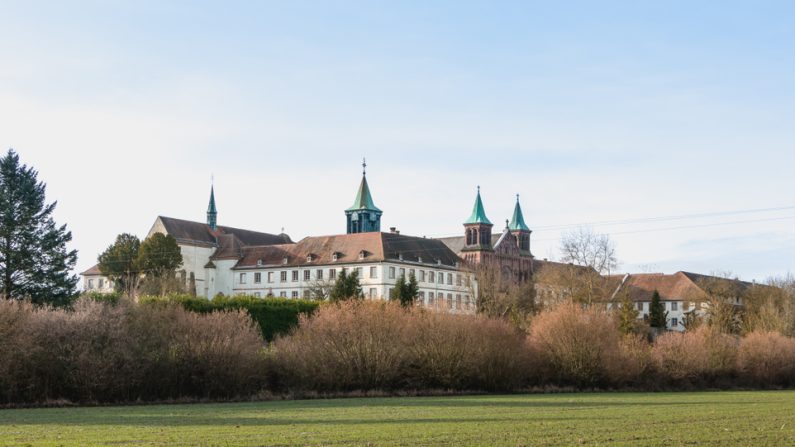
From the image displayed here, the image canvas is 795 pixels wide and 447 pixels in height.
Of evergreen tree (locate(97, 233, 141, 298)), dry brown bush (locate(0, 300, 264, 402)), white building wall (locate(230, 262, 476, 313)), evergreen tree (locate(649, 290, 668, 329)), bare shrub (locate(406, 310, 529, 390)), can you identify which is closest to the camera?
dry brown bush (locate(0, 300, 264, 402))

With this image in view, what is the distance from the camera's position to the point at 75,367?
1768 inches

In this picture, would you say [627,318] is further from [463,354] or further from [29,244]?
[29,244]

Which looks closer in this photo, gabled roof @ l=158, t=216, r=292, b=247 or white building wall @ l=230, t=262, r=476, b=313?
white building wall @ l=230, t=262, r=476, b=313

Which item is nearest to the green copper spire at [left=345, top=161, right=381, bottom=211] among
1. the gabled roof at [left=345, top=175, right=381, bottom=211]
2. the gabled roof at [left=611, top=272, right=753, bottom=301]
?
the gabled roof at [left=345, top=175, right=381, bottom=211]

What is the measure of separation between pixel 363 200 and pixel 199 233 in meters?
27.2

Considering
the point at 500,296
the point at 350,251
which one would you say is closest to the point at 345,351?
the point at 500,296

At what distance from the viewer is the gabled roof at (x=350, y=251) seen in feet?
415

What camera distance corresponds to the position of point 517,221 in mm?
177500

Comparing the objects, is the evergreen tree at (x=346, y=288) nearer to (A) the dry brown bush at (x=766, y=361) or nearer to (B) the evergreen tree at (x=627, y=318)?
(B) the evergreen tree at (x=627, y=318)

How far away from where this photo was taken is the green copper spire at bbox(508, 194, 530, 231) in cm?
17588

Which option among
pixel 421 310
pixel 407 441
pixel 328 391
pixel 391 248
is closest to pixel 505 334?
pixel 421 310

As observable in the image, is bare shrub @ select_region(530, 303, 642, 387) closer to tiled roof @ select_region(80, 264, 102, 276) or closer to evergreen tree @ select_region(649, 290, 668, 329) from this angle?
evergreen tree @ select_region(649, 290, 668, 329)

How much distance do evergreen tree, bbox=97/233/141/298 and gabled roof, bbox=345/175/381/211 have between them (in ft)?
135

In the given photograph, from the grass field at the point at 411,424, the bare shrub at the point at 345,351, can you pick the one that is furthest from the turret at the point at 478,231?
the grass field at the point at 411,424
